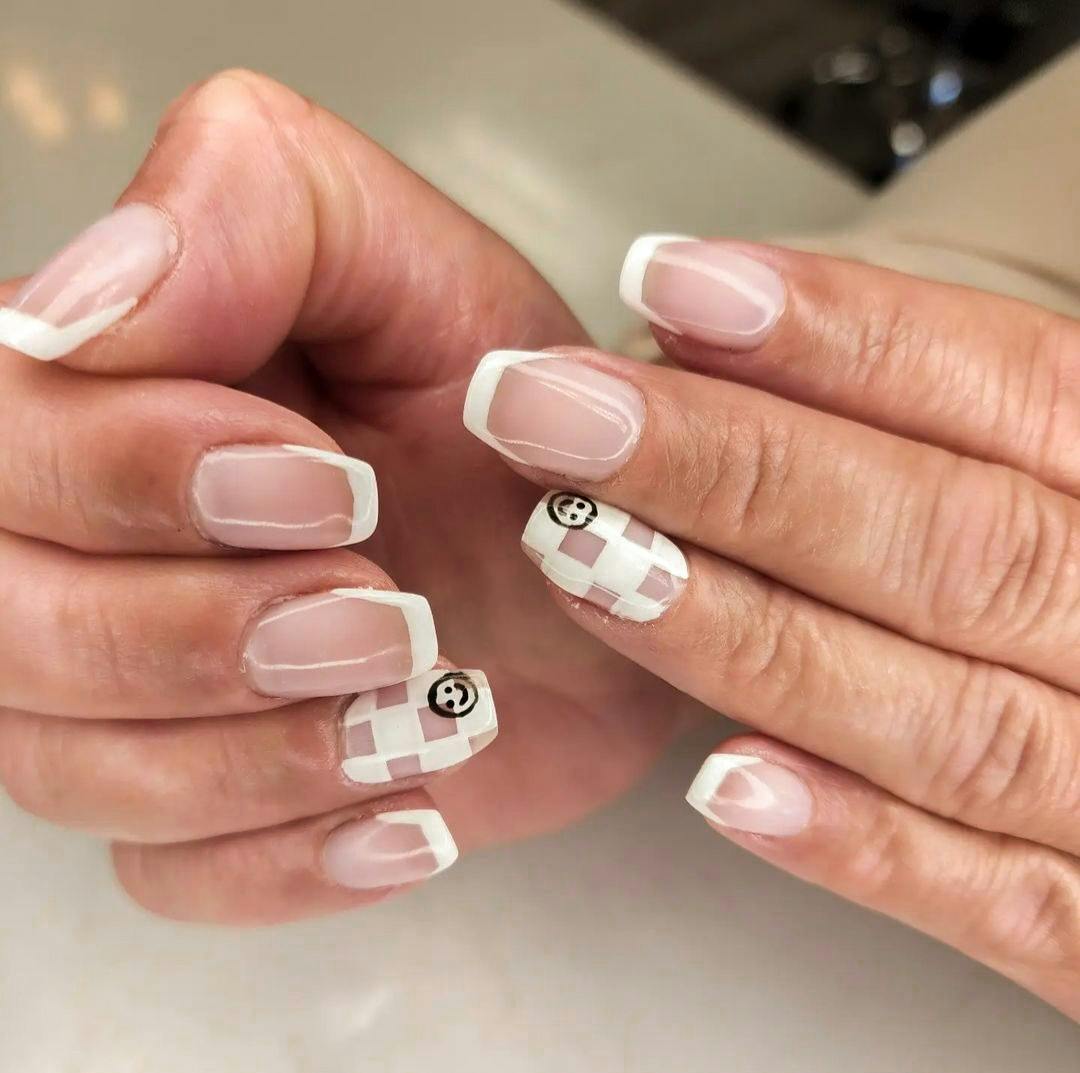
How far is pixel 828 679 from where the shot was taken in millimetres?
410

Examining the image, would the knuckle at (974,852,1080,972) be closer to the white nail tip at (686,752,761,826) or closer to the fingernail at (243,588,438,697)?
the white nail tip at (686,752,761,826)

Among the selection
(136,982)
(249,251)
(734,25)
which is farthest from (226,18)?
(734,25)

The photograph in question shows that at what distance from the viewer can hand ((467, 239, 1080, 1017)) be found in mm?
377

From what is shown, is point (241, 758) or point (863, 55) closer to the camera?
point (241, 758)

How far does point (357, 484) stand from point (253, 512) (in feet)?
0.12

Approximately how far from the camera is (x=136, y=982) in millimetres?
457

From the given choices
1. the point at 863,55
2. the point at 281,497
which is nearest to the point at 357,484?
the point at 281,497

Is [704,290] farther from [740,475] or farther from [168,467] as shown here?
[168,467]

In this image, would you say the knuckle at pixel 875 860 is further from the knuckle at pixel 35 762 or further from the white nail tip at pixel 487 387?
the knuckle at pixel 35 762

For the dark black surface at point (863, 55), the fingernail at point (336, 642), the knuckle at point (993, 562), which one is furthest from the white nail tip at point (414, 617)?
the dark black surface at point (863, 55)

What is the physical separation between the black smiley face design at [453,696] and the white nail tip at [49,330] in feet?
0.58

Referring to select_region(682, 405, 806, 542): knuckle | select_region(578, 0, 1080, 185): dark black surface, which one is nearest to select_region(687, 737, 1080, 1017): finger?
select_region(682, 405, 806, 542): knuckle

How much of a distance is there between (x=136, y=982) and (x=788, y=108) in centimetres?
125

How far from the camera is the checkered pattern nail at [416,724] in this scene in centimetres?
39
